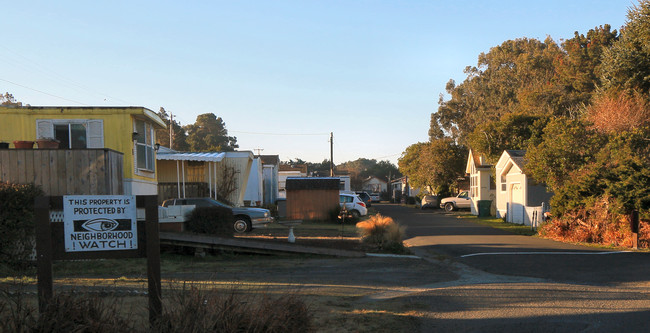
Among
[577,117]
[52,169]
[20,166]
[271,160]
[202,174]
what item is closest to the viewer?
[20,166]

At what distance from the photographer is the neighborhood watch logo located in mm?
5656

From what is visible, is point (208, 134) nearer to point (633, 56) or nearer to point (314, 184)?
point (314, 184)

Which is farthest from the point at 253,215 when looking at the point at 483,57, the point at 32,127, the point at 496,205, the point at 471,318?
the point at 483,57

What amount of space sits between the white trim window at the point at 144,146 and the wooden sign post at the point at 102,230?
1119 centimetres

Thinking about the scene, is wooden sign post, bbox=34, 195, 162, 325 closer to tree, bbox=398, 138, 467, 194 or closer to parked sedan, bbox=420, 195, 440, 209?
parked sedan, bbox=420, 195, 440, 209

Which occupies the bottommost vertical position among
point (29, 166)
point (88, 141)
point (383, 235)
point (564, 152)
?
point (383, 235)

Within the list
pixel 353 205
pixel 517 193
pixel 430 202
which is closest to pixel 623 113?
pixel 517 193

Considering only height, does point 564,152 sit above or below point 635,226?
above

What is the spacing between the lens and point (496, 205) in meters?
31.0

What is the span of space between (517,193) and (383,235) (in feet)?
43.6

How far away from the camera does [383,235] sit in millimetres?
15719

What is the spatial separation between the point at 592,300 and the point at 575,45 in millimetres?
43420

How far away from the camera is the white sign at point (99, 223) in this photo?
5.62m

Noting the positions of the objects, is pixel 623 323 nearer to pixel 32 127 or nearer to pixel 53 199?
pixel 53 199
